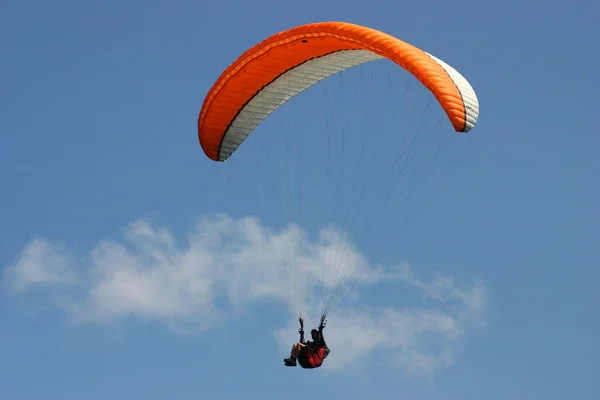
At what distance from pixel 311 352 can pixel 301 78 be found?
6628mm

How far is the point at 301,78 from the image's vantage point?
1244 inches

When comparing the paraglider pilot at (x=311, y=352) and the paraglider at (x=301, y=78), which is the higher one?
the paraglider at (x=301, y=78)

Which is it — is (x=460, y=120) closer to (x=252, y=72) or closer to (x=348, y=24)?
(x=348, y=24)

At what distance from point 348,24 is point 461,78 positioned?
2570mm

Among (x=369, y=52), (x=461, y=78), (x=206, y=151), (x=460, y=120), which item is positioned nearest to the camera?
(x=460, y=120)

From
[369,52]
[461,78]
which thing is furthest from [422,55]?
[369,52]

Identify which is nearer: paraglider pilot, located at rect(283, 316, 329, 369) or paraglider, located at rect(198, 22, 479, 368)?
paraglider, located at rect(198, 22, 479, 368)

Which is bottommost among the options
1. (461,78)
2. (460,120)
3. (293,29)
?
(460,120)

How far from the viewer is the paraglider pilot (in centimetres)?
2841

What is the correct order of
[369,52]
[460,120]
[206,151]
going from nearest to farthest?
[460,120]
[369,52]
[206,151]

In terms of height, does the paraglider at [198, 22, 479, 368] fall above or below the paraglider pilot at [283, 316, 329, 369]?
above

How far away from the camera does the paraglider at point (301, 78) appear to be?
2681 centimetres

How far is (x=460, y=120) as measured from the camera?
86.1ft

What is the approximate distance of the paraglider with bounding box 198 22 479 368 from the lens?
26812 mm
